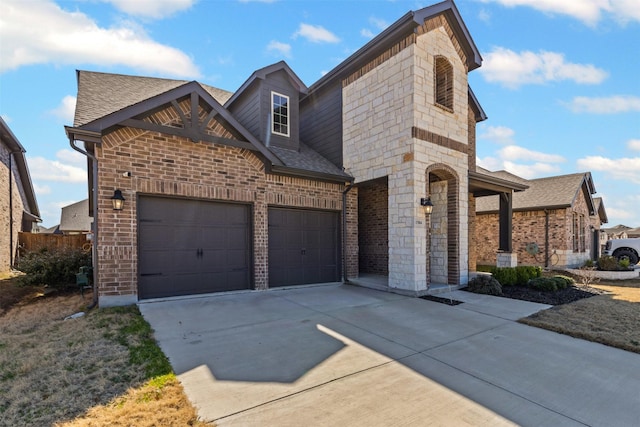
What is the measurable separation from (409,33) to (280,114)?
15.1 ft

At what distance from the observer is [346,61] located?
10.3m

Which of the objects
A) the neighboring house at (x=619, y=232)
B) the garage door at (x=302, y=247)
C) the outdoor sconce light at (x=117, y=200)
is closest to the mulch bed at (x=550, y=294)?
the garage door at (x=302, y=247)

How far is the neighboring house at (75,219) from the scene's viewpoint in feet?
89.4

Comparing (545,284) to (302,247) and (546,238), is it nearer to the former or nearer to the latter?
(302,247)

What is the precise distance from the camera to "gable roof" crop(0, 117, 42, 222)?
13.3 metres

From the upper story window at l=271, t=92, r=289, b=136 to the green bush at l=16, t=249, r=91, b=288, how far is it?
6.64m

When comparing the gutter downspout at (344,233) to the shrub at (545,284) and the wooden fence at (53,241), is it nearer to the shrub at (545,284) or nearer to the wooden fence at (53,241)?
the shrub at (545,284)

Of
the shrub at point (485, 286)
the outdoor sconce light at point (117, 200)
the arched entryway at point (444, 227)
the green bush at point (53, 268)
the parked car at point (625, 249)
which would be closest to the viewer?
the outdoor sconce light at point (117, 200)

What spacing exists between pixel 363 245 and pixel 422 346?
752cm

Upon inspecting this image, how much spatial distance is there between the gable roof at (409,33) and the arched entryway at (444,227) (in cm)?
376

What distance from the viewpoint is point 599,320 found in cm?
604

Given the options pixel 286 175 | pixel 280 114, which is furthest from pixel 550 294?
pixel 280 114

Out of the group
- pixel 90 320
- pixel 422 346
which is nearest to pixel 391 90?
pixel 422 346

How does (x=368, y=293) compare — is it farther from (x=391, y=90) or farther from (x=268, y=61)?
(x=268, y=61)
